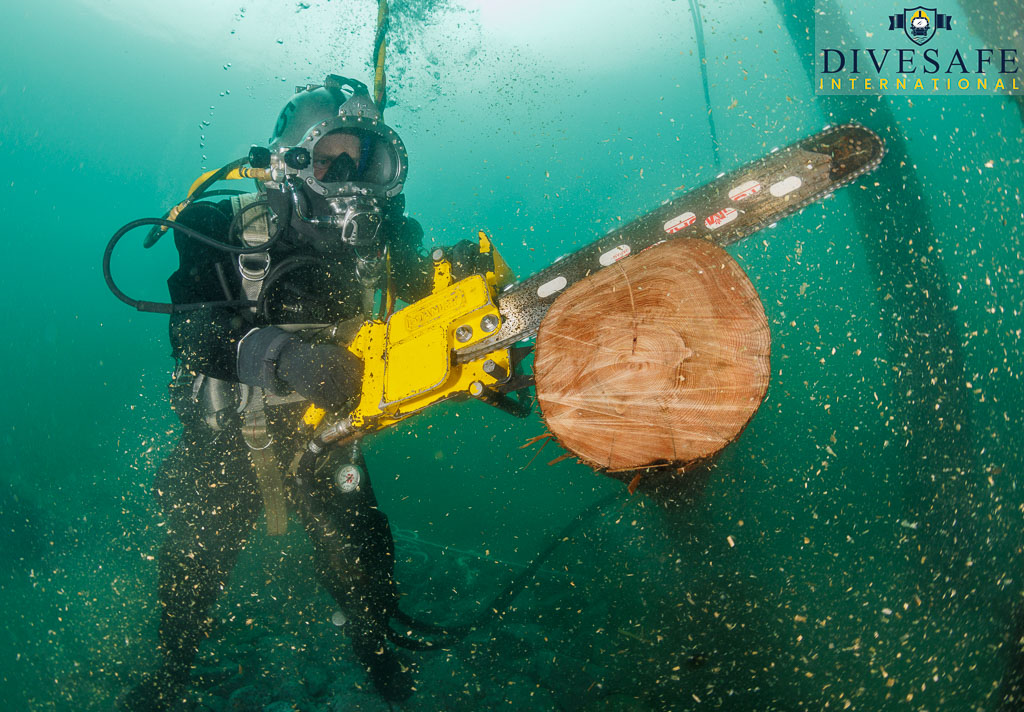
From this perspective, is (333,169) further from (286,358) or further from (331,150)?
(286,358)

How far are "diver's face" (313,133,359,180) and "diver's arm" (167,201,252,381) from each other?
0.55 metres

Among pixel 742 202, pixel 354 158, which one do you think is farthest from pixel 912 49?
pixel 354 158

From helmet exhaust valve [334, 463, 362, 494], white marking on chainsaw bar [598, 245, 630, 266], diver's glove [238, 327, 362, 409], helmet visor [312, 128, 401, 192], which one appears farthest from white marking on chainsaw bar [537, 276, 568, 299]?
helmet exhaust valve [334, 463, 362, 494]

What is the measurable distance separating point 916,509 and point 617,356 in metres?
9.12

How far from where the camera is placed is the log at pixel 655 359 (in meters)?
1.01

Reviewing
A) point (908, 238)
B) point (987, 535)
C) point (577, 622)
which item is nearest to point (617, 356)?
point (577, 622)

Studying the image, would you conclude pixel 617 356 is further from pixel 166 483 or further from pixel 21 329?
pixel 21 329

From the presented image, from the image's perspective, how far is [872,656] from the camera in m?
3.71

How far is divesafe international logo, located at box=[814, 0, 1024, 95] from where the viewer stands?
135 inches

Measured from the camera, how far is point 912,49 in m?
3.21

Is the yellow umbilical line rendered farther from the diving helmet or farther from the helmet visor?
the helmet visor

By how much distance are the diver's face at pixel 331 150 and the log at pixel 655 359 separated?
175 cm

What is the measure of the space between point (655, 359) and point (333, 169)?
2012 millimetres

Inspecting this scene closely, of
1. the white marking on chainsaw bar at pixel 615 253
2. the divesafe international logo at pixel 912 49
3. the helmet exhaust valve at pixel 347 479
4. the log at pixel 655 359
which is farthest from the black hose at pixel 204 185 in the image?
the divesafe international logo at pixel 912 49
